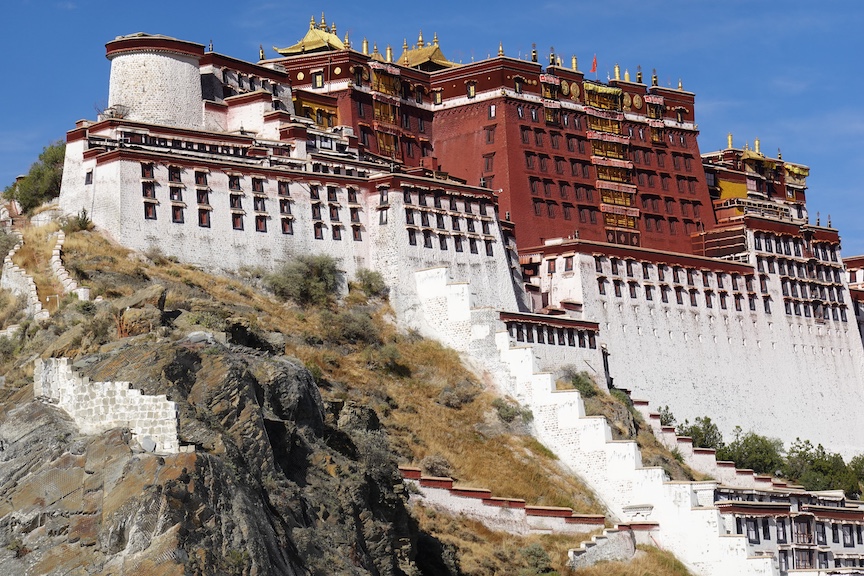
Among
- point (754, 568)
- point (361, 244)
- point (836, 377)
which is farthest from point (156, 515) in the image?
point (836, 377)

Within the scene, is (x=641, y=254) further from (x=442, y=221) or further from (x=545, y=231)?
(x=442, y=221)

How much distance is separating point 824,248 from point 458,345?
31.5m

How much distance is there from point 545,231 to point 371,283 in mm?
15751

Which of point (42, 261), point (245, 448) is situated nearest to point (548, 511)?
point (42, 261)

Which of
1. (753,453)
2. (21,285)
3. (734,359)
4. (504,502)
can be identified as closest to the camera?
(504,502)

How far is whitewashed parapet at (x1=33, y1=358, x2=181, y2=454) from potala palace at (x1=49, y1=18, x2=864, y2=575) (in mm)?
31769

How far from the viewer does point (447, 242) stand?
276 feet

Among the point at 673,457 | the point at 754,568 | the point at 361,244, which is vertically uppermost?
the point at 361,244

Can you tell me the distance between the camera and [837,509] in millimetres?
74312

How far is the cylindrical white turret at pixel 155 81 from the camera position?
85.1 metres

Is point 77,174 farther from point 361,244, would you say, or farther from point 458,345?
point 458,345

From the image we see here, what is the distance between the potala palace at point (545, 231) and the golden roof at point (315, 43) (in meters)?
0.21

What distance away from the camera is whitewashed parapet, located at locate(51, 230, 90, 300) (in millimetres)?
66062

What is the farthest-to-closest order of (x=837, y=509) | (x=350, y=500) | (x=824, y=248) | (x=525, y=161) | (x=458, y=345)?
(x=824, y=248)
(x=525, y=161)
(x=458, y=345)
(x=837, y=509)
(x=350, y=500)
